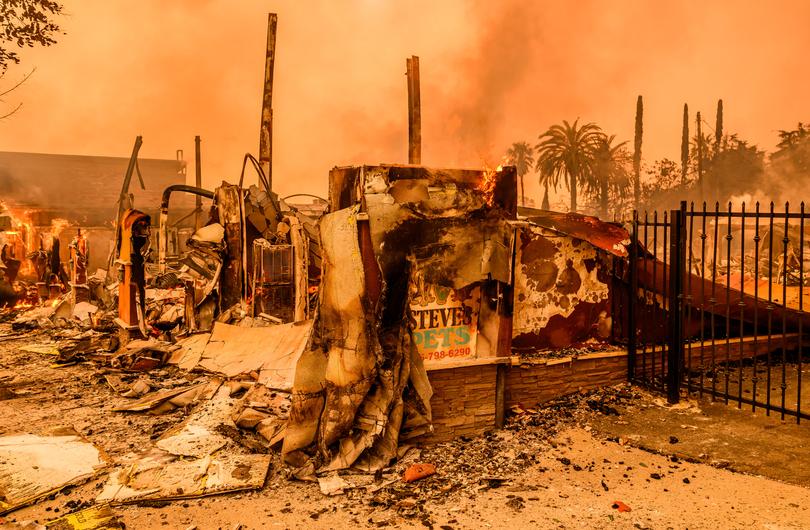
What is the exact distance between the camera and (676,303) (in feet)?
21.0

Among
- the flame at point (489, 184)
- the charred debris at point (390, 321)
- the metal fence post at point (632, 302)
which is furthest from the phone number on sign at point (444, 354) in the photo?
the metal fence post at point (632, 302)

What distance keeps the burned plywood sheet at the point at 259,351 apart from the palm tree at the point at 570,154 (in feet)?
114

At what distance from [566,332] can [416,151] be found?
Result: 24.7ft

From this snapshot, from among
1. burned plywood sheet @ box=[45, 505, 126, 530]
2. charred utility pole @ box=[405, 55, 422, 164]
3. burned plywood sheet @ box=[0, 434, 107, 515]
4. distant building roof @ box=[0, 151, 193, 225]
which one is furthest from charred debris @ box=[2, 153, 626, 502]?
distant building roof @ box=[0, 151, 193, 225]

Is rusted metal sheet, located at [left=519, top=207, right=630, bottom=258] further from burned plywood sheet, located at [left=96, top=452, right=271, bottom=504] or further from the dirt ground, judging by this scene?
burned plywood sheet, located at [left=96, top=452, right=271, bottom=504]

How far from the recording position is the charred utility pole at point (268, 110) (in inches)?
601

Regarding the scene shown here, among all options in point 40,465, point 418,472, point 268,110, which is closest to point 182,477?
point 40,465

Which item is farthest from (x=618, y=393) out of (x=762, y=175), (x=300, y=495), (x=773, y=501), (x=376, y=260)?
(x=762, y=175)

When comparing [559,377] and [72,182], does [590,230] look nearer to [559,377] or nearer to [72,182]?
[559,377]

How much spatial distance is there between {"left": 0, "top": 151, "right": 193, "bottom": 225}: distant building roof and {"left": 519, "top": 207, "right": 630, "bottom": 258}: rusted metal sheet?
37.3 metres

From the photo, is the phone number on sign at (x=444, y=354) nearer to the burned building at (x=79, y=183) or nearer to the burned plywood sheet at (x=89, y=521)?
the burned plywood sheet at (x=89, y=521)

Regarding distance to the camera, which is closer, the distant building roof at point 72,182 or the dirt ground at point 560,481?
the dirt ground at point 560,481

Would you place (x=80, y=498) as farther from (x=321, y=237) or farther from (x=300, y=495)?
(x=321, y=237)

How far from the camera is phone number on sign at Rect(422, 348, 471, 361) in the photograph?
557 centimetres
